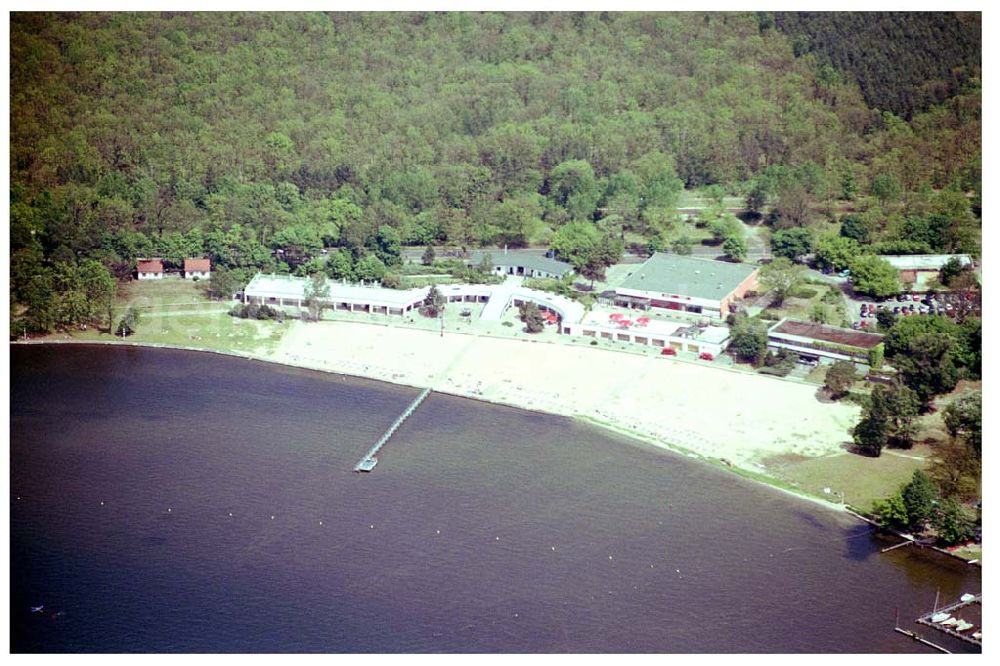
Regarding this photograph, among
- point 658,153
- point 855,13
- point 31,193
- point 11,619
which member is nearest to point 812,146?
point 658,153

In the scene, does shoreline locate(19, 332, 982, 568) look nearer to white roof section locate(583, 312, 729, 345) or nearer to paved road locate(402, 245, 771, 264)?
white roof section locate(583, 312, 729, 345)

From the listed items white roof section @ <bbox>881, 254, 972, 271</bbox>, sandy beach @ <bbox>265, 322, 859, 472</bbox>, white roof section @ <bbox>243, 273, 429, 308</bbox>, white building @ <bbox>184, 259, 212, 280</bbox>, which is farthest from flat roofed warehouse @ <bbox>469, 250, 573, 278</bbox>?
white roof section @ <bbox>881, 254, 972, 271</bbox>

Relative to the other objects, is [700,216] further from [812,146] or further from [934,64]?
[934,64]

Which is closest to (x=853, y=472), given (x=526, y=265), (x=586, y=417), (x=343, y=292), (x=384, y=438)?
(x=586, y=417)

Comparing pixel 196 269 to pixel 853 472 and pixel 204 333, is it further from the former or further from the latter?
pixel 853 472

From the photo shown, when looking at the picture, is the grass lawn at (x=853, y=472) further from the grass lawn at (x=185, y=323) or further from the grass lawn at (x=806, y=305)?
the grass lawn at (x=185, y=323)

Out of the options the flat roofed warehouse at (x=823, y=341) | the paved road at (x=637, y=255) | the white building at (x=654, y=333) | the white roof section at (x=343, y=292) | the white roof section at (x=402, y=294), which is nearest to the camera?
the flat roofed warehouse at (x=823, y=341)

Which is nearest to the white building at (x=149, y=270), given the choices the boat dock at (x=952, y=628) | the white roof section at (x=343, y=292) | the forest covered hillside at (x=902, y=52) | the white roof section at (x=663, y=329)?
the white roof section at (x=343, y=292)

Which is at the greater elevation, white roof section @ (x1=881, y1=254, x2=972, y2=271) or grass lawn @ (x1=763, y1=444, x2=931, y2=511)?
white roof section @ (x1=881, y1=254, x2=972, y2=271)
